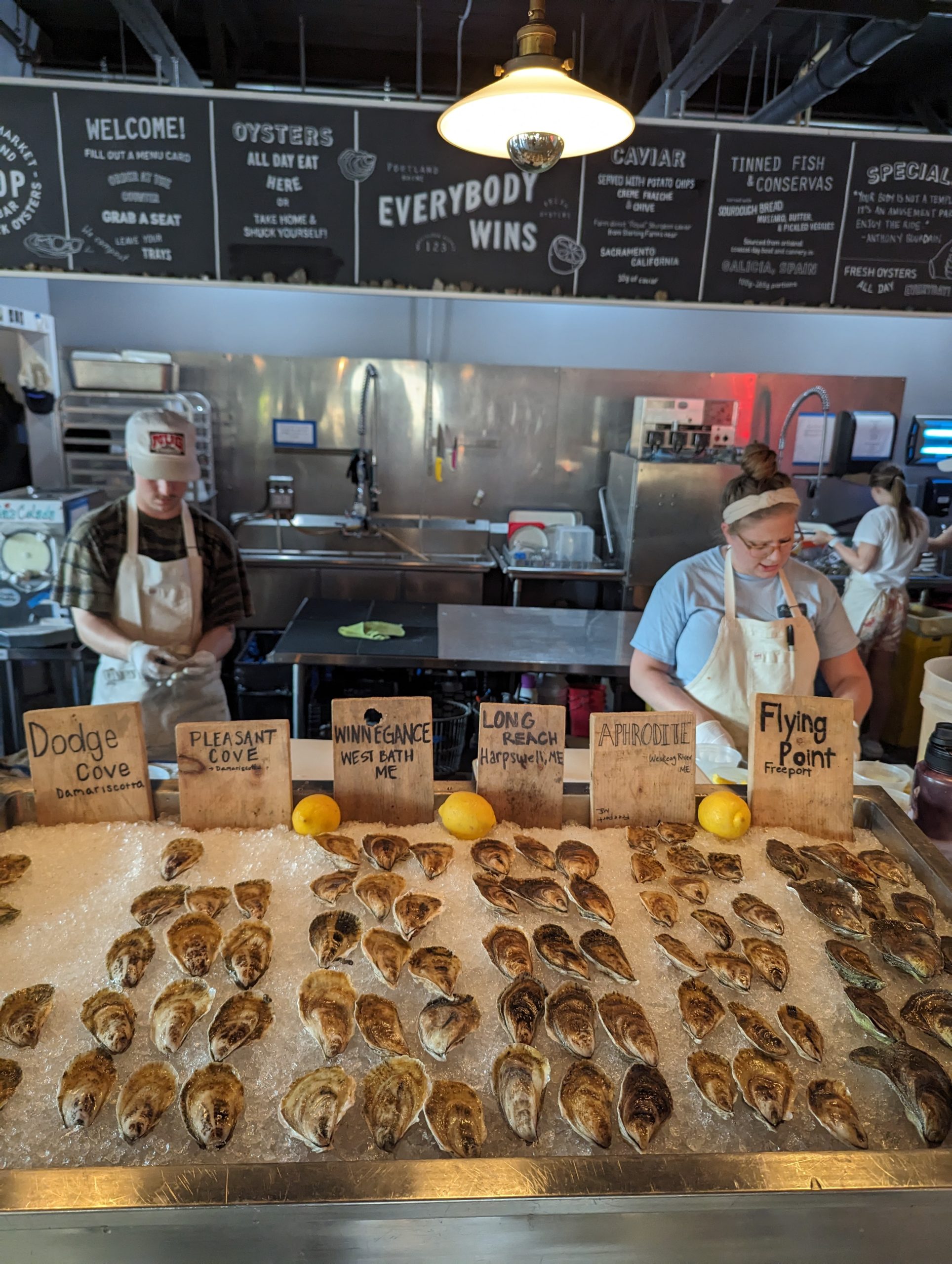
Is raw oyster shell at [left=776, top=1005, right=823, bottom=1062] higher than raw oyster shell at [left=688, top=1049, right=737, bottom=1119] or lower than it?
higher

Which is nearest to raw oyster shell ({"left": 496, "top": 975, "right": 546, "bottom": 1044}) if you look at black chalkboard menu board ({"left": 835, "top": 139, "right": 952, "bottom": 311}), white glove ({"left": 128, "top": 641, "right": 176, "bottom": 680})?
white glove ({"left": 128, "top": 641, "right": 176, "bottom": 680})

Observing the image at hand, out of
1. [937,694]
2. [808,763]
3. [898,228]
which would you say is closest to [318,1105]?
[808,763]

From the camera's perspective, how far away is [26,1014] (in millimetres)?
965

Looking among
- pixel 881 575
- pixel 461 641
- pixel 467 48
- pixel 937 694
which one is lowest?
pixel 461 641

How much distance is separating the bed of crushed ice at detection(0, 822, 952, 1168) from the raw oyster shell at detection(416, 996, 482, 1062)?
2cm

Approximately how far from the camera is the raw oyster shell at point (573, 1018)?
0.96m

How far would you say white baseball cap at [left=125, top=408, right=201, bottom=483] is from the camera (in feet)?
8.61

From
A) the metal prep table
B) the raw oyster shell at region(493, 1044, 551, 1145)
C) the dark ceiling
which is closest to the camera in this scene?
the raw oyster shell at region(493, 1044, 551, 1145)

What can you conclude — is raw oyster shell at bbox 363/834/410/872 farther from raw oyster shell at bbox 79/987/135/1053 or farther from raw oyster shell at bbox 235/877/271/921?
raw oyster shell at bbox 79/987/135/1053

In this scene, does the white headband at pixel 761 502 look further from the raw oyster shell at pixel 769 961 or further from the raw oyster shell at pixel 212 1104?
the raw oyster shell at pixel 212 1104

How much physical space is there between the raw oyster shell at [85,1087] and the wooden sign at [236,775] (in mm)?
476

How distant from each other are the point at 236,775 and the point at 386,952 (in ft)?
1.48

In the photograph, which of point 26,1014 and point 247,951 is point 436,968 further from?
point 26,1014

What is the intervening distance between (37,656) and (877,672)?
4903 mm
